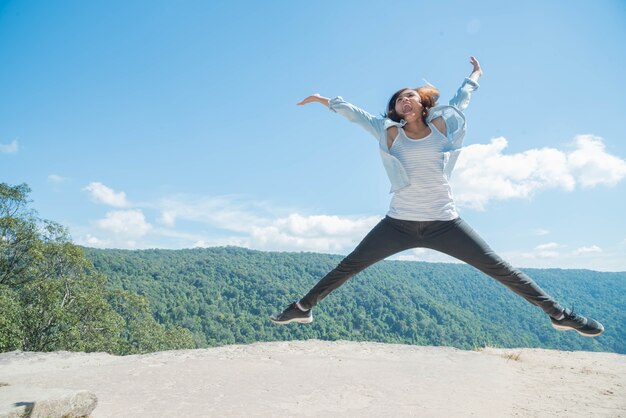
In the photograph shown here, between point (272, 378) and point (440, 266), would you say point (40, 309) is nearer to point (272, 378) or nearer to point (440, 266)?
point (272, 378)

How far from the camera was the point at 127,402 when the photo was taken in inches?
176

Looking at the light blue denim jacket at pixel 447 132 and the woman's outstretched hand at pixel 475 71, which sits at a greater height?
the woman's outstretched hand at pixel 475 71

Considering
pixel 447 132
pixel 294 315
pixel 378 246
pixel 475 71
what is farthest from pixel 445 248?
pixel 475 71

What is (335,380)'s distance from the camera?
5.46 m

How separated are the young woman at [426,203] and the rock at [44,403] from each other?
253cm

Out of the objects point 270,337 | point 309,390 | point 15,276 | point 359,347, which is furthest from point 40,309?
point 270,337

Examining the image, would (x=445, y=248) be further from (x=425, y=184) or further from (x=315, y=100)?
(x=315, y=100)

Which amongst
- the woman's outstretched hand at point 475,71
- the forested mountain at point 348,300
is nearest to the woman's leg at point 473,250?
the woman's outstretched hand at point 475,71

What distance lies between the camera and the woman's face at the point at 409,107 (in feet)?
11.6

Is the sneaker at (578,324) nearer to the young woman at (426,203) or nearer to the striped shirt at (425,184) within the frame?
the young woman at (426,203)

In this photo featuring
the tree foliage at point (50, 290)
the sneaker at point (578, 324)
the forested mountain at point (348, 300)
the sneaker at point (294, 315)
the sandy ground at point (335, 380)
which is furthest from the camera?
the forested mountain at point (348, 300)

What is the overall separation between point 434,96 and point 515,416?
3344 millimetres

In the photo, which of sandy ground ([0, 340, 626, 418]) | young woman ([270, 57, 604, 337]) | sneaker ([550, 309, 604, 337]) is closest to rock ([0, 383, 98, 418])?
sandy ground ([0, 340, 626, 418])

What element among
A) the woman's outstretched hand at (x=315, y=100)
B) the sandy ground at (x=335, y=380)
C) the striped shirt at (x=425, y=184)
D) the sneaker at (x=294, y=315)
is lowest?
the sandy ground at (x=335, y=380)
